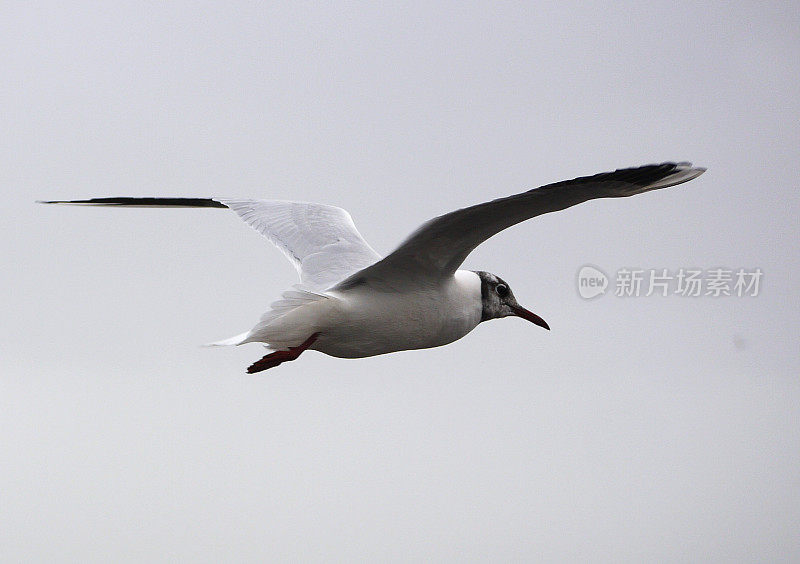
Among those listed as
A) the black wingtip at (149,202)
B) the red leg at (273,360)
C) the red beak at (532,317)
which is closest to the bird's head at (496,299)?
the red beak at (532,317)

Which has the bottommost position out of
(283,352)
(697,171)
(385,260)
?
(283,352)

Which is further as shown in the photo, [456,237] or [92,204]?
[92,204]

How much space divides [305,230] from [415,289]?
141 centimetres

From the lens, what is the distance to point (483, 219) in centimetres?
488

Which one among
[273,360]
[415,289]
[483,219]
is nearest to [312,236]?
[415,289]

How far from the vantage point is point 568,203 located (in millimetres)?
4684

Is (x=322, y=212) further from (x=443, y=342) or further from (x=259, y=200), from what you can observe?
(x=443, y=342)

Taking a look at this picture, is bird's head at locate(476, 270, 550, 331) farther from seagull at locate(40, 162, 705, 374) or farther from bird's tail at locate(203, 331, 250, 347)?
bird's tail at locate(203, 331, 250, 347)

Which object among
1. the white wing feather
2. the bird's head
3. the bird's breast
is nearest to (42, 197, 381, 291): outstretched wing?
the white wing feather

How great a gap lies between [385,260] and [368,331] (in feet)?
1.37

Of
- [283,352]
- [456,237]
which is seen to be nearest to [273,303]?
[283,352]

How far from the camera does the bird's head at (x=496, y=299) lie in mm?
5984

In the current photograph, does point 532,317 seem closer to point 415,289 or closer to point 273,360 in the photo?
point 415,289

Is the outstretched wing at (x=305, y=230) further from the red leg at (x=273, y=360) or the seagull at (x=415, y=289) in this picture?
the red leg at (x=273, y=360)
